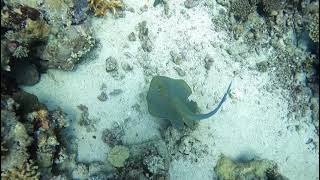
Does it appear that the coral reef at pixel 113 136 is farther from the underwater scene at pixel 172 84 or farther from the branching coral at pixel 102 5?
the branching coral at pixel 102 5

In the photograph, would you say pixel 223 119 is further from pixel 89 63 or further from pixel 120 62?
pixel 89 63

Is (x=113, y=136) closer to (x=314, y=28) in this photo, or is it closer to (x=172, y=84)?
(x=172, y=84)

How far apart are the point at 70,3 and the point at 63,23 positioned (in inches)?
16.4

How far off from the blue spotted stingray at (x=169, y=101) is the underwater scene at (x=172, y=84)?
0.02 metres

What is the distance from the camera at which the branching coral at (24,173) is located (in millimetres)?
5441

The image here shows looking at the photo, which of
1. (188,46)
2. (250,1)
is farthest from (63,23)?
(250,1)

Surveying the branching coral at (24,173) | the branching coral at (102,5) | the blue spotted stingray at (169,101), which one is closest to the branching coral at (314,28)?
the blue spotted stingray at (169,101)

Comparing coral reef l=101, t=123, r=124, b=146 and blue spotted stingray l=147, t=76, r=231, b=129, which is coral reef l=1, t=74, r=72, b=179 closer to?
coral reef l=101, t=123, r=124, b=146

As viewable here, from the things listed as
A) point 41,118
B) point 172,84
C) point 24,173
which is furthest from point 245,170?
point 24,173

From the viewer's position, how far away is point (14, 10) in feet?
20.5

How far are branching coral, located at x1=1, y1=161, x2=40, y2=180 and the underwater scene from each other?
1.58ft

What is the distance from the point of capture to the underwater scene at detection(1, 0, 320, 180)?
→ 686cm

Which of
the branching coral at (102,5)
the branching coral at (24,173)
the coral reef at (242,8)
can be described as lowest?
the branching coral at (24,173)

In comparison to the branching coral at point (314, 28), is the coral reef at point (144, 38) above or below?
below
